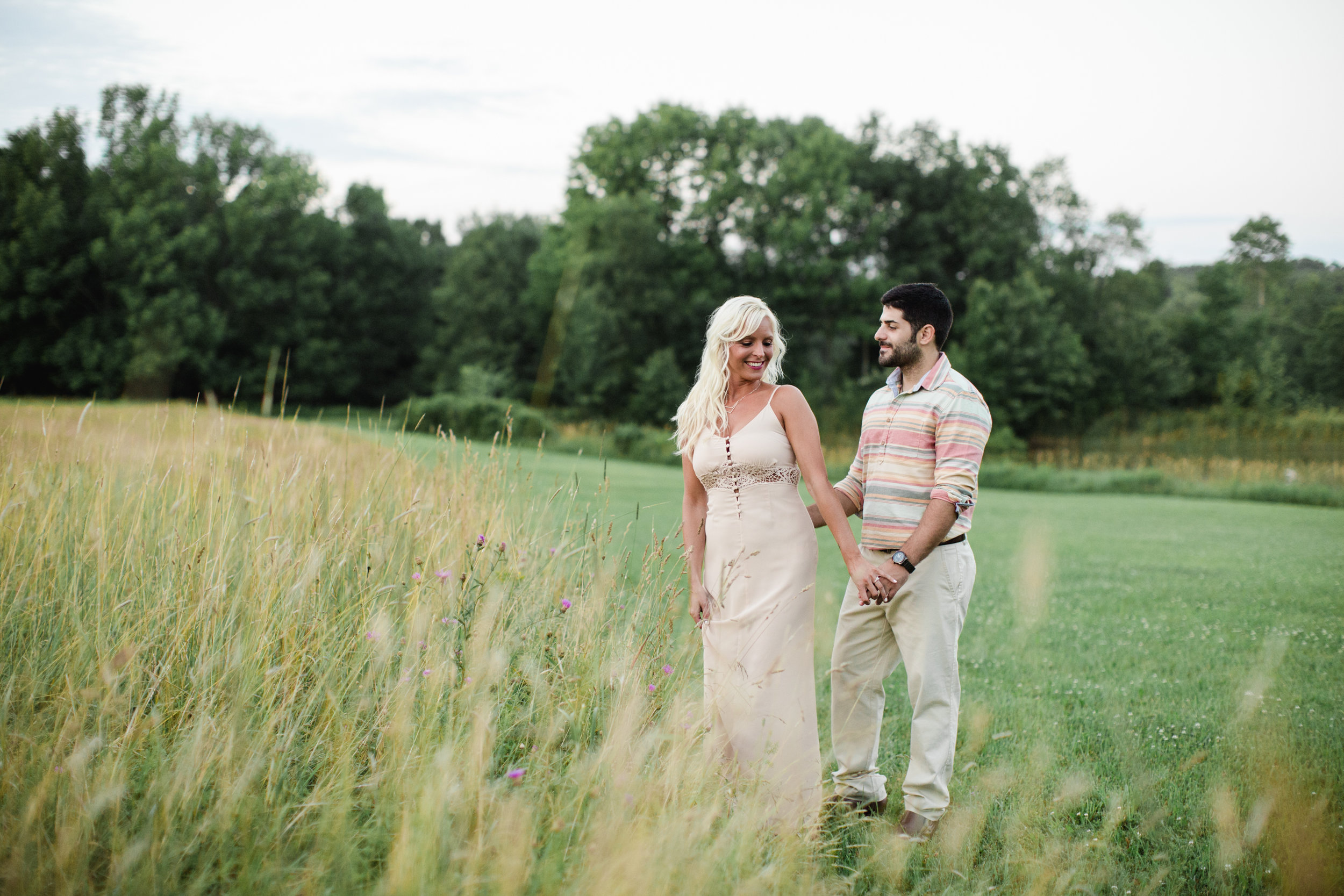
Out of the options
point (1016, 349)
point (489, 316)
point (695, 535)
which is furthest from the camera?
point (489, 316)

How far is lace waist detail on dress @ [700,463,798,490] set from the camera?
3.50 meters

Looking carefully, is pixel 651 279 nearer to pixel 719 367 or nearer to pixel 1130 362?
pixel 1130 362

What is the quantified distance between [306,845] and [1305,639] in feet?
27.0

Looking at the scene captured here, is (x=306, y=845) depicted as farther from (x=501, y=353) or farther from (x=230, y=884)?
(x=501, y=353)

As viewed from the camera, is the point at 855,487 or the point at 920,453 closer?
the point at 920,453

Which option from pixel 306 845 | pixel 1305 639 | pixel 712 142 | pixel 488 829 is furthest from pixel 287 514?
pixel 712 142

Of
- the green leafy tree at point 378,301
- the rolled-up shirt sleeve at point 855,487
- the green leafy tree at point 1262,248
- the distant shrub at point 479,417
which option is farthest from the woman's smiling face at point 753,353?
the green leafy tree at point 1262,248

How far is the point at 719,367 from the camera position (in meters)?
3.56

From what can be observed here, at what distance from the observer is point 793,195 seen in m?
44.2

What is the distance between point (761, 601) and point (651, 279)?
41.4 m

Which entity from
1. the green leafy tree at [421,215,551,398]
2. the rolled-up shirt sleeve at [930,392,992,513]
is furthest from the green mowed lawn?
the green leafy tree at [421,215,551,398]

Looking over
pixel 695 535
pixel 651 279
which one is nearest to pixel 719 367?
pixel 695 535

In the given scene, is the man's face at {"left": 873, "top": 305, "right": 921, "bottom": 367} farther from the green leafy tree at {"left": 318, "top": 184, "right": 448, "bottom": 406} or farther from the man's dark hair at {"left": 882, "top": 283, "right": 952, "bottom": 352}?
the green leafy tree at {"left": 318, "top": 184, "right": 448, "bottom": 406}

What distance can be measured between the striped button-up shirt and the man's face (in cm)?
11
